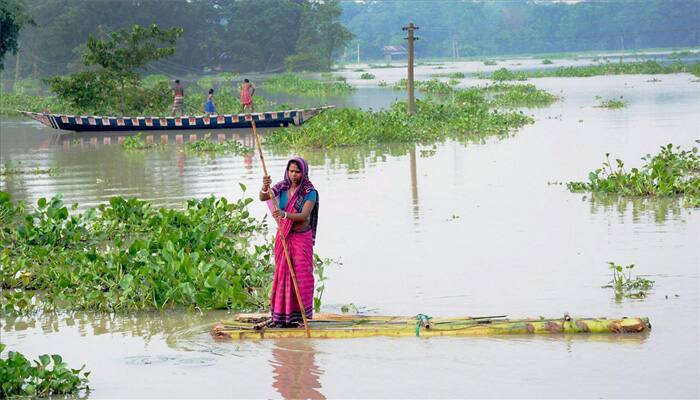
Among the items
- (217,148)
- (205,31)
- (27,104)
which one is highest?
(205,31)

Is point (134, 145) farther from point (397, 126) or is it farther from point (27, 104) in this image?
point (27, 104)

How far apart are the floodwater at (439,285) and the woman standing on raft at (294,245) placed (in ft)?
0.96

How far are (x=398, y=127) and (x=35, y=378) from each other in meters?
18.9

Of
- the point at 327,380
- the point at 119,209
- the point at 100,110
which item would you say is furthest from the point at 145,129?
the point at 327,380

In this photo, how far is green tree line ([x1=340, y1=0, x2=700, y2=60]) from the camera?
467ft

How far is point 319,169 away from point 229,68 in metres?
68.9

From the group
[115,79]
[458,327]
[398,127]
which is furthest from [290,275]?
[115,79]

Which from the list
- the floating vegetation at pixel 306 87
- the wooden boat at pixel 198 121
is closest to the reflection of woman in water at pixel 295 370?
the wooden boat at pixel 198 121

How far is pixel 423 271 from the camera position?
38.7 ft

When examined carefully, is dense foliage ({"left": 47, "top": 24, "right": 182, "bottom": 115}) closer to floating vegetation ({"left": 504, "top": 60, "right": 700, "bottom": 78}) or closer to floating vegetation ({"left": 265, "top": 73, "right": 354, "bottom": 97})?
floating vegetation ({"left": 265, "top": 73, "right": 354, "bottom": 97})

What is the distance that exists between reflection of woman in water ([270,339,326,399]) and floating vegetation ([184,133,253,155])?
16491 mm

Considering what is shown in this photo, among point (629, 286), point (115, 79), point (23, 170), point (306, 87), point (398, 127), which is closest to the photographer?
point (629, 286)

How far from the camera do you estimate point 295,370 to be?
8.50 metres

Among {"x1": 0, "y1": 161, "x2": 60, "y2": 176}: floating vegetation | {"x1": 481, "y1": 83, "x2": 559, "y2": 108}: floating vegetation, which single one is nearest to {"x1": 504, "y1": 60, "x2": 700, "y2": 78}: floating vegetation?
{"x1": 481, "y1": 83, "x2": 559, "y2": 108}: floating vegetation
